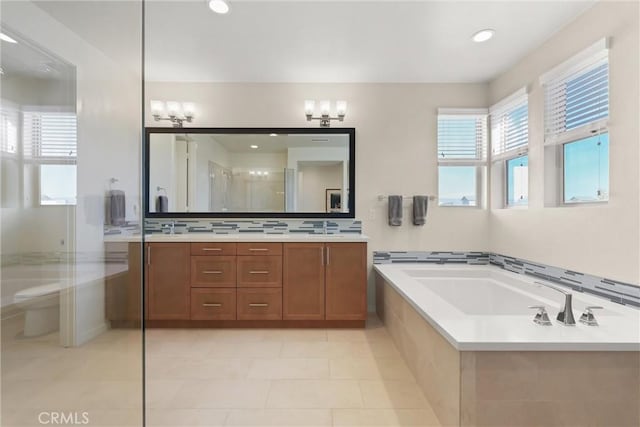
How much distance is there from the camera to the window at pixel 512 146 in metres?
2.70

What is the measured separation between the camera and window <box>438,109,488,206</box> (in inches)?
126

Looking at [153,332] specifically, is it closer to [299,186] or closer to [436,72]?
Result: [299,186]

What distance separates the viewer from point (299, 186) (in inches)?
125

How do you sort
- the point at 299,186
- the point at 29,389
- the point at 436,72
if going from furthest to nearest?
the point at 299,186 → the point at 436,72 → the point at 29,389

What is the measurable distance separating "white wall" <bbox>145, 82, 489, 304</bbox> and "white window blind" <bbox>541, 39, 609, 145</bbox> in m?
0.91

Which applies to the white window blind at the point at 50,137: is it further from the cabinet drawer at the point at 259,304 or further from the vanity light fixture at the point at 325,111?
the vanity light fixture at the point at 325,111

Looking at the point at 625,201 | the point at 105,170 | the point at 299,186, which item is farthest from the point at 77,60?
the point at 625,201

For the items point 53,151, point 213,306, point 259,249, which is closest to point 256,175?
point 259,249

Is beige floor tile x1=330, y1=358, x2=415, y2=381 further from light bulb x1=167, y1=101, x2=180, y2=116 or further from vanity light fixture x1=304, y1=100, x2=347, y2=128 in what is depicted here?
light bulb x1=167, y1=101, x2=180, y2=116

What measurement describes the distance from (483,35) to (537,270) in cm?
199

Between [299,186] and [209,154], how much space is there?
1.06m

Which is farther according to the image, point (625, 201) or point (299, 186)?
point (299, 186)

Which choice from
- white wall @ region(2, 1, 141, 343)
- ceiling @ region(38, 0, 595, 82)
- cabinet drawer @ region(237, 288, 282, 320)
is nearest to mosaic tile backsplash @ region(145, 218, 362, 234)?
cabinet drawer @ region(237, 288, 282, 320)

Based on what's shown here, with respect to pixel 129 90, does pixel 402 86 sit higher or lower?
higher
